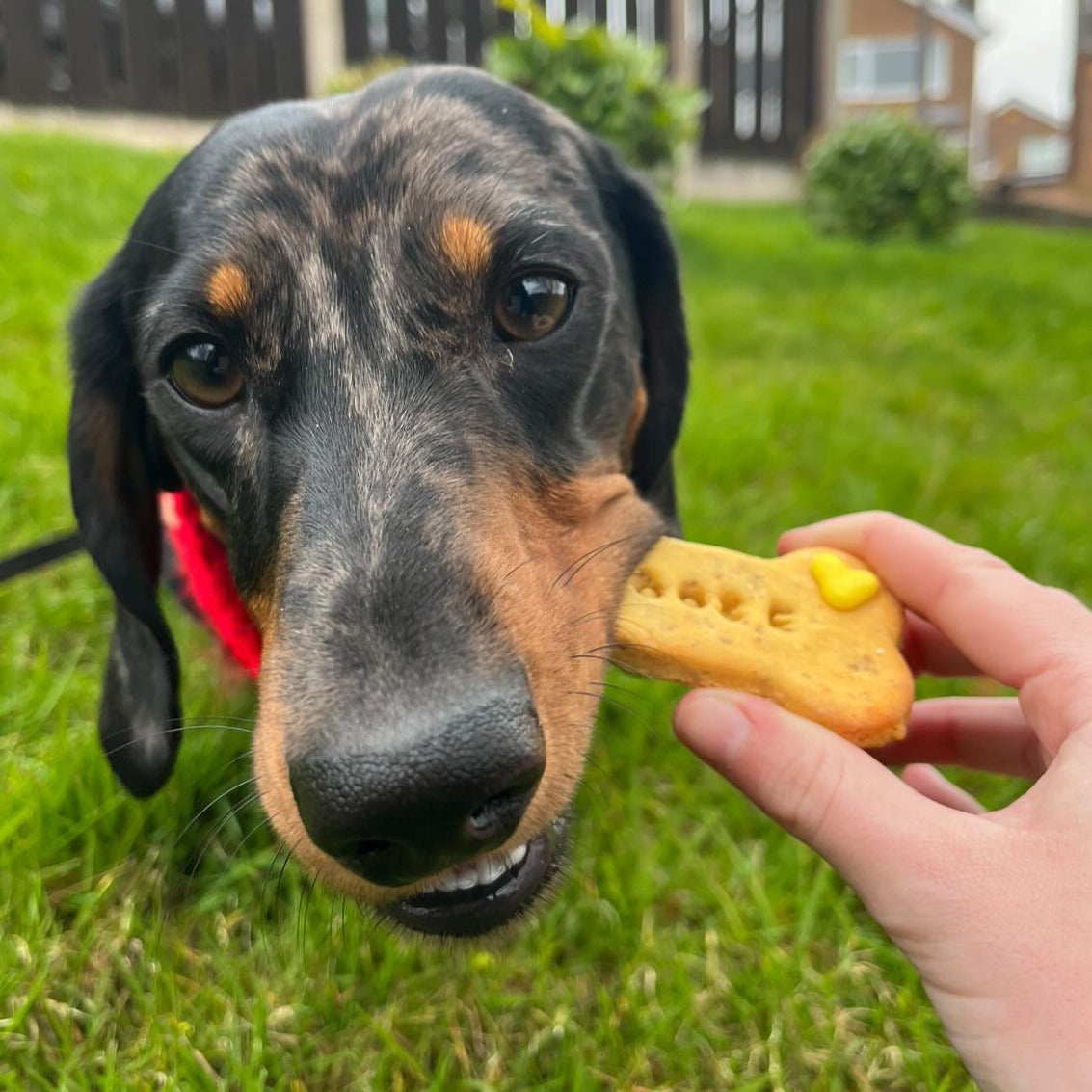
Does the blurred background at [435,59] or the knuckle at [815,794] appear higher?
the blurred background at [435,59]

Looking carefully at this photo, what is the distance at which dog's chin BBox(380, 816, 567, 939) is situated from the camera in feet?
4.41

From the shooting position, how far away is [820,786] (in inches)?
49.4

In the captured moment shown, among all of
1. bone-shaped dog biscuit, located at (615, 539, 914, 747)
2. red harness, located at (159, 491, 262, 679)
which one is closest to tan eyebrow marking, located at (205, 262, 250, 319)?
red harness, located at (159, 491, 262, 679)

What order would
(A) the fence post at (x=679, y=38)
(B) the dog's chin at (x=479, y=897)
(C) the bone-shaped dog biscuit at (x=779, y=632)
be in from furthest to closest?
(A) the fence post at (x=679, y=38), (C) the bone-shaped dog biscuit at (x=779, y=632), (B) the dog's chin at (x=479, y=897)

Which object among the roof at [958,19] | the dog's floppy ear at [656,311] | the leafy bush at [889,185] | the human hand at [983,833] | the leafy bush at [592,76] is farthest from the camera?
the roof at [958,19]

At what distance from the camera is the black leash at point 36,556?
2348 mm

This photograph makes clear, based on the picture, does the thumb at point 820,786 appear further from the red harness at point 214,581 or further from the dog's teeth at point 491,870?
the red harness at point 214,581

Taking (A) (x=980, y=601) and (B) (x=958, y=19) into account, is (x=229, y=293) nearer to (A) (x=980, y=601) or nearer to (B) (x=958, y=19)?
(A) (x=980, y=601)

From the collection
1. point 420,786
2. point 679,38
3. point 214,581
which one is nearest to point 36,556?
point 214,581

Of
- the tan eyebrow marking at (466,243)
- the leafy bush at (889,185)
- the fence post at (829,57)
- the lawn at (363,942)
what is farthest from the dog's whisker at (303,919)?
the fence post at (829,57)

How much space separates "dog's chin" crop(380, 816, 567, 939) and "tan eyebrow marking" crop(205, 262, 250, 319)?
104 cm

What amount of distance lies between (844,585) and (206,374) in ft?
4.03

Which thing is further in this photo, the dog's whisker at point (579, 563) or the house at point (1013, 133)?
the house at point (1013, 133)

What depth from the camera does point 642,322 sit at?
2404 mm
